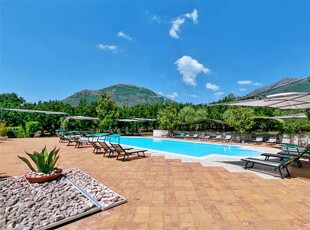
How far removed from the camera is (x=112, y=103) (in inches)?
1053

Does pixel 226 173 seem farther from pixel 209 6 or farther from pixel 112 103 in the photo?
pixel 112 103

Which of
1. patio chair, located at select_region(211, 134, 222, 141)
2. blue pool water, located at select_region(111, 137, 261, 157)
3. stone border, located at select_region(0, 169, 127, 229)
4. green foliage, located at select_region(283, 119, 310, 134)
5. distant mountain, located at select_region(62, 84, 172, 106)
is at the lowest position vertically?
blue pool water, located at select_region(111, 137, 261, 157)

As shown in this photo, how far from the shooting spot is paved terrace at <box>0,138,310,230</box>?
2.97 meters

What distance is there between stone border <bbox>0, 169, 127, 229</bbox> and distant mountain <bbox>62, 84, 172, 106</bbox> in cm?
11138

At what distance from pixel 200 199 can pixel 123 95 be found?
420 feet

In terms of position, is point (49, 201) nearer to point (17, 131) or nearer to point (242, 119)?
point (242, 119)

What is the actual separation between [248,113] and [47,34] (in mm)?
18046

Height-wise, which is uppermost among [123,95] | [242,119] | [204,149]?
[123,95]

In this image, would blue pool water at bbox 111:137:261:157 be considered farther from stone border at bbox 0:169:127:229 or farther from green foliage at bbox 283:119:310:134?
stone border at bbox 0:169:127:229

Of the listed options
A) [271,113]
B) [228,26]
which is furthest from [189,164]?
[271,113]

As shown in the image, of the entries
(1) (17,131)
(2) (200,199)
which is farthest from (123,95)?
(2) (200,199)

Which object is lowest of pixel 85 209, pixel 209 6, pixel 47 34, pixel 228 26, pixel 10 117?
pixel 85 209

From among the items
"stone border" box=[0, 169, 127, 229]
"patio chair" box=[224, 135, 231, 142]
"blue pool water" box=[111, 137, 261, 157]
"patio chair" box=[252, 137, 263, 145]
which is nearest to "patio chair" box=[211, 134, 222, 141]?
"patio chair" box=[224, 135, 231, 142]

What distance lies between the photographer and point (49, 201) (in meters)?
3.58
